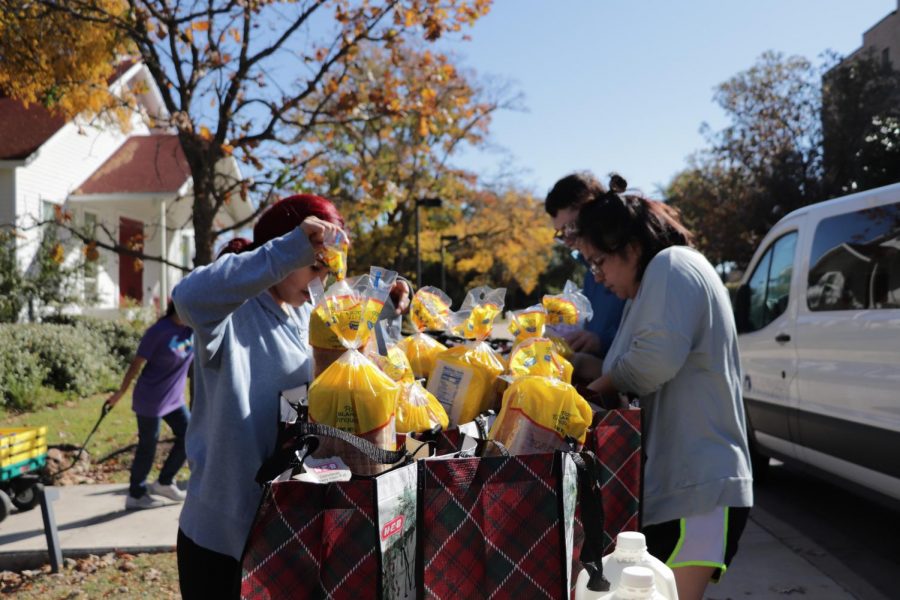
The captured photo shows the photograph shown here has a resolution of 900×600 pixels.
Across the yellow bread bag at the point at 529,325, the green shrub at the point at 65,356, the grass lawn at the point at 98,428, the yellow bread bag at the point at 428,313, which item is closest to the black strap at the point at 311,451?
the yellow bread bag at the point at 529,325

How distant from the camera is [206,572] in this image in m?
2.04

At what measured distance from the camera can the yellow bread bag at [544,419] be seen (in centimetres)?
177

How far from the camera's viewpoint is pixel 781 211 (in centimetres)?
2592

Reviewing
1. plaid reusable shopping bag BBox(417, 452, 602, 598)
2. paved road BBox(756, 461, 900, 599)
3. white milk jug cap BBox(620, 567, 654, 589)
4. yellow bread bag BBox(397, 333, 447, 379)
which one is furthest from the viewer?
paved road BBox(756, 461, 900, 599)

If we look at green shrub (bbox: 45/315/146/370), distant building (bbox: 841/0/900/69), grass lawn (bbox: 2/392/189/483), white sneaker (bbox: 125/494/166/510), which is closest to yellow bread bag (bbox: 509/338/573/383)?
white sneaker (bbox: 125/494/166/510)

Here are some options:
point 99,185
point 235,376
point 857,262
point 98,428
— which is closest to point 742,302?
point 857,262

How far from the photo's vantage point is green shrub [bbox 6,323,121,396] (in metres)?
11.6

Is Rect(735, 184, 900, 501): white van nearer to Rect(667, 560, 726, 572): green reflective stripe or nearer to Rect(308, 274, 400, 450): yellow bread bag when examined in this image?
Rect(667, 560, 726, 572): green reflective stripe

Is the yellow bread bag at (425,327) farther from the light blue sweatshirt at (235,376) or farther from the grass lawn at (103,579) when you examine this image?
the grass lawn at (103,579)

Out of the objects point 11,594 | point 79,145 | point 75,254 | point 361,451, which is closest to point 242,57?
point 11,594

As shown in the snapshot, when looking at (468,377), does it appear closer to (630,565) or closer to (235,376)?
(235,376)

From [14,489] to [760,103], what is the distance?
26041mm

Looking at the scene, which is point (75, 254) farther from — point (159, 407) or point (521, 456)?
point (521, 456)

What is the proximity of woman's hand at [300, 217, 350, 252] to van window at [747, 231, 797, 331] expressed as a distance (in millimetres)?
4979
